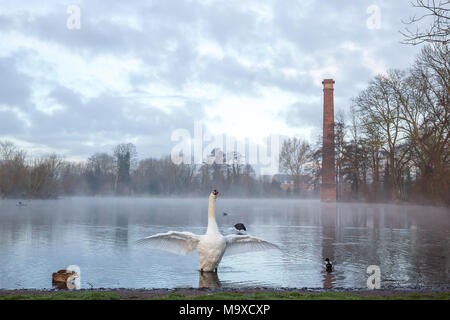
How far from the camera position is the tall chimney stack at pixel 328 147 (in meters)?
66.8

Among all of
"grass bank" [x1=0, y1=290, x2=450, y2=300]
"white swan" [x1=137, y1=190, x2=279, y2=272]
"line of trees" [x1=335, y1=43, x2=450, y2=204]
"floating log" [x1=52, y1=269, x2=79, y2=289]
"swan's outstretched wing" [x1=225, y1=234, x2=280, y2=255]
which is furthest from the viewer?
"line of trees" [x1=335, y1=43, x2=450, y2=204]

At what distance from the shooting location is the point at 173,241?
12000mm

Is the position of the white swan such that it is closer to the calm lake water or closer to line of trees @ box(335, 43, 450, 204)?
the calm lake water

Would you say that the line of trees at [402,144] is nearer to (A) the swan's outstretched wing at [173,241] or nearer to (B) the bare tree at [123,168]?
(A) the swan's outstretched wing at [173,241]

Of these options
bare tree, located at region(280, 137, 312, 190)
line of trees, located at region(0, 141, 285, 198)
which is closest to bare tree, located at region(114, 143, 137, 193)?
line of trees, located at region(0, 141, 285, 198)

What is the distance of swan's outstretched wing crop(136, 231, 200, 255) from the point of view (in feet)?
38.5

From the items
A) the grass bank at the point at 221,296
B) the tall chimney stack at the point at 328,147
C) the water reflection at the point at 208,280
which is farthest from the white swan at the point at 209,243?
the tall chimney stack at the point at 328,147

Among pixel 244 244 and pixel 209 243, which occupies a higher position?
pixel 209 243

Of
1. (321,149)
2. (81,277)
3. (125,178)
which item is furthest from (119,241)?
(125,178)

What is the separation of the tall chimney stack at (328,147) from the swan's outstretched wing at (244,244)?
55.9 m

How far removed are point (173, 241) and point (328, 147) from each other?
57.3 meters

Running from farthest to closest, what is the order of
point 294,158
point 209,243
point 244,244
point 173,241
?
1. point 294,158
2. point 244,244
3. point 173,241
4. point 209,243

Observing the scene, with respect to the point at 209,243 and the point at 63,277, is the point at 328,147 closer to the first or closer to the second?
the point at 209,243

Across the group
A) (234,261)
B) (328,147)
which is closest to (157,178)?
(328,147)
